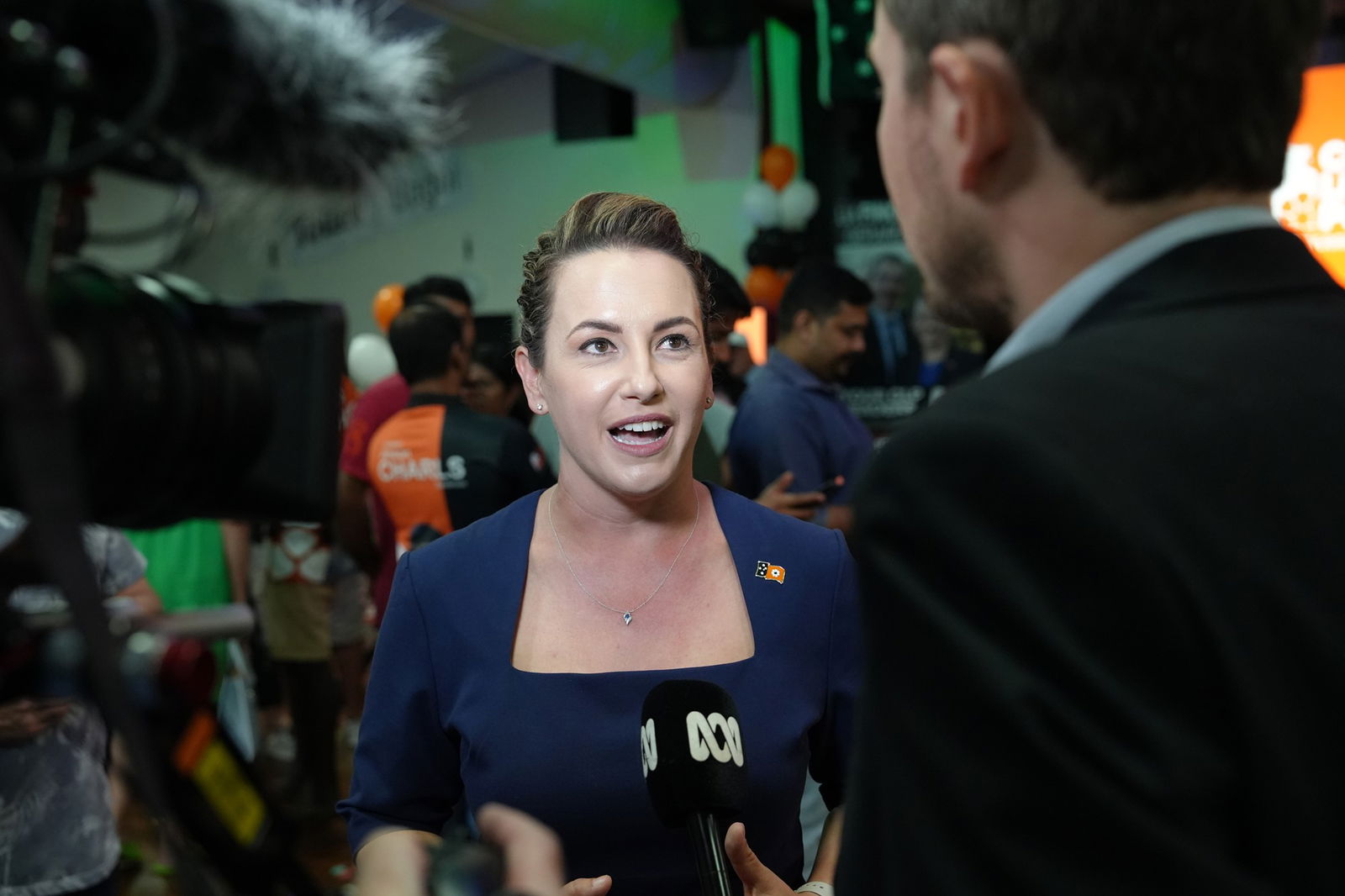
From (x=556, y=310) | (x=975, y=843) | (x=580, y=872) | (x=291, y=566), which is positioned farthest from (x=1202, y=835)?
(x=291, y=566)

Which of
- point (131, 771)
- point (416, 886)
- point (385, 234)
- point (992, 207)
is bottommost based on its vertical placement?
point (416, 886)

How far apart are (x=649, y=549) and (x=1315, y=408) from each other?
40.9 inches

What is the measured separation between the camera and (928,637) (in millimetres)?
622

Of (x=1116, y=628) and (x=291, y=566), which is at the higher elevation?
(x=1116, y=628)

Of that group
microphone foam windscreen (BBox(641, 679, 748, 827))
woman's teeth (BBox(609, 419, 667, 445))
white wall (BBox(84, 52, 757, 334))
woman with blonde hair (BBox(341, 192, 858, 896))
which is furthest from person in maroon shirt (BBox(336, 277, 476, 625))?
white wall (BBox(84, 52, 757, 334))

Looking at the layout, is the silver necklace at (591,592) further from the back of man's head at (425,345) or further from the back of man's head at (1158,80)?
the back of man's head at (425,345)

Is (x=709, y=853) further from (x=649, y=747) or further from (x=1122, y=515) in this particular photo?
(x=1122, y=515)

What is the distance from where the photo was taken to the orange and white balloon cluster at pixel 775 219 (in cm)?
729

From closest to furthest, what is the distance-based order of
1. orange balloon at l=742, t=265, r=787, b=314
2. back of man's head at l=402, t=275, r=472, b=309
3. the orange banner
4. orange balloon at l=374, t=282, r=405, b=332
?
back of man's head at l=402, t=275, r=472, b=309
the orange banner
orange balloon at l=374, t=282, r=405, b=332
orange balloon at l=742, t=265, r=787, b=314

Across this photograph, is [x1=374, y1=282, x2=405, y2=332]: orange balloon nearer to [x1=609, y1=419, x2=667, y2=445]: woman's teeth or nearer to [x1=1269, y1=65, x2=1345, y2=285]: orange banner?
[x1=1269, y1=65, x2=1345, y2=285]: orange banner

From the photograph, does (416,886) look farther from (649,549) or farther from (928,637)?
(649,549)

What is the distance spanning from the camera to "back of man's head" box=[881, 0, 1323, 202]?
0.67m

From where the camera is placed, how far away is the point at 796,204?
7320 millimetres

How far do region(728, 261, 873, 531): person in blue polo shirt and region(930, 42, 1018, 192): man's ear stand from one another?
2431mm
